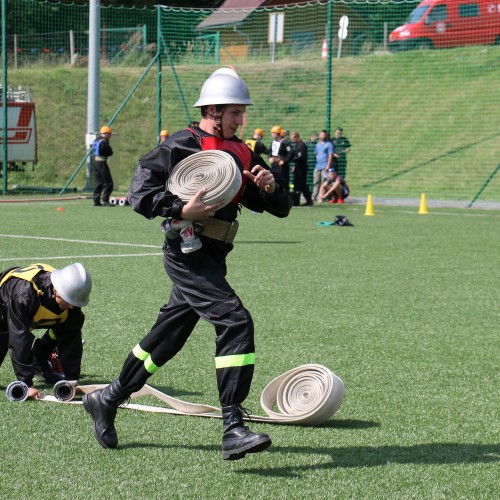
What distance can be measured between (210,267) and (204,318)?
0.25 m

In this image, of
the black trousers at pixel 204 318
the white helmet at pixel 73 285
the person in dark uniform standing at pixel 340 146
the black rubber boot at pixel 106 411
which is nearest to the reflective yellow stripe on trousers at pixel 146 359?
the black trousers at pixel 204 318

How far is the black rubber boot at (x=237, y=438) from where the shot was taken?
486cm

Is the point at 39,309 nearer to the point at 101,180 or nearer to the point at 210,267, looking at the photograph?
the point at 210,267

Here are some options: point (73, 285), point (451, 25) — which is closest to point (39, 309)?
point (73, 285)

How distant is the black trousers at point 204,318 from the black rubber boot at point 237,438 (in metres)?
0.07

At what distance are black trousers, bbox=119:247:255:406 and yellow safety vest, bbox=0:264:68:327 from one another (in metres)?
1.17

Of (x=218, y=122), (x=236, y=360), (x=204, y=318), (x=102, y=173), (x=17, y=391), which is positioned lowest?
(x=102, y=173)

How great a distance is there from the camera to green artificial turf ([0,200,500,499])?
4.89 metres

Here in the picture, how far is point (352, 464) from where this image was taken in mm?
5160

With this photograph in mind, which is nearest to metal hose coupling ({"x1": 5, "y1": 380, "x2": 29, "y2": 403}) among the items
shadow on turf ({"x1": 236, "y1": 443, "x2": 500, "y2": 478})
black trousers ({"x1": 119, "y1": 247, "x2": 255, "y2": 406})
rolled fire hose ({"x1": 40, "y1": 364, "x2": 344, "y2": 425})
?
rolled fire hose ({"x1": 40, "y1": 364, "x2": 344, "y2": 425})

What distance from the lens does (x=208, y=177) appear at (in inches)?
198

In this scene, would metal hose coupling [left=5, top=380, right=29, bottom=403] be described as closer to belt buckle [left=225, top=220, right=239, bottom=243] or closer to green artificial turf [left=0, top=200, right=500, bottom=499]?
green artificial turf [left=0, top=200, right=500, bottom=499]

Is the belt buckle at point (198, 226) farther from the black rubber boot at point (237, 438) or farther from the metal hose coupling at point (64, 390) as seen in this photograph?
the metal hose coupling at point (64, 390)

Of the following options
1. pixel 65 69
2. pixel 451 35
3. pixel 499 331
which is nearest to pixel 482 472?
pixel 499 331
